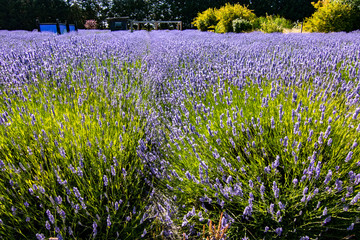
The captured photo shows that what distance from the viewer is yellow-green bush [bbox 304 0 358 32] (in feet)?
31.7

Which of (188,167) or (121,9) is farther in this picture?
(121,9)

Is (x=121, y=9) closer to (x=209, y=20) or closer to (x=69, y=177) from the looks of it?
(x=209, y=20)

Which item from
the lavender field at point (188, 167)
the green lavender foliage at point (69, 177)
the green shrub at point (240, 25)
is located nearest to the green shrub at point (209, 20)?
the green shrub at point (240, 25)

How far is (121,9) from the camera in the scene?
26.0 m

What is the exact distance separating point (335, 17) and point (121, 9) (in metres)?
21.9

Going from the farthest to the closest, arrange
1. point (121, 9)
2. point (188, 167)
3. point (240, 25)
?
point (121, 9) < point (240, 25) < point (188, 167)

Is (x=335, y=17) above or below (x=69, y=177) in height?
above

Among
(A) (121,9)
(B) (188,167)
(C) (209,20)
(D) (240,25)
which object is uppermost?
(A) (121,9)

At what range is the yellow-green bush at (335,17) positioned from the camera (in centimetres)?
966

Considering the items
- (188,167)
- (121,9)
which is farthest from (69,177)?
(121,9)

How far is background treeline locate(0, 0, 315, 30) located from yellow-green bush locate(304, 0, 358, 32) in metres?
13.6

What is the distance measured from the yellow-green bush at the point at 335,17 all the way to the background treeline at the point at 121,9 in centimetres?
1360

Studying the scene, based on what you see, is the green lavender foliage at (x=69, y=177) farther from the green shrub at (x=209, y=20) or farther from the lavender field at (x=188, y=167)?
the green shrub at (x=209, y=20)

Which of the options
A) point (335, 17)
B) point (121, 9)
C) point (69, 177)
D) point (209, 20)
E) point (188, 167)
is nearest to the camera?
point (69, 177)
